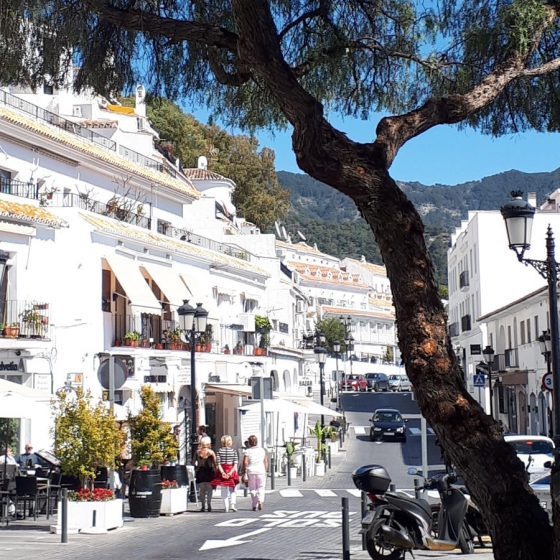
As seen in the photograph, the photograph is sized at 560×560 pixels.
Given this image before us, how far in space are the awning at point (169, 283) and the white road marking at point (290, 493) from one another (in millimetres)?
10256

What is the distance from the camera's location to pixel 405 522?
14.2 meters

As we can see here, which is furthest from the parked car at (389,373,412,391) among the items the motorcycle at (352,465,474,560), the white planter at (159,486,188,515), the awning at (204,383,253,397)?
the motorcycle at (352,465,474,560)

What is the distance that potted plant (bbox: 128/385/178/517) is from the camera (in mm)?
21984

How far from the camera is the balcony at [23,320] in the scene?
95.8ft

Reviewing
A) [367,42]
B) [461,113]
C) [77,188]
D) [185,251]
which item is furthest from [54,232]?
[461,113]

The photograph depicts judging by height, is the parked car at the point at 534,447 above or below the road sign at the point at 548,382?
below

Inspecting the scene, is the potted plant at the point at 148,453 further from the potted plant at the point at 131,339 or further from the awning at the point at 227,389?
the awning at the point at 227,389

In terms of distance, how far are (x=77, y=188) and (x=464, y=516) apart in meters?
25.3

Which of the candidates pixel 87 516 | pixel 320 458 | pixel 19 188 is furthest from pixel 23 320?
A: pixel 320 458

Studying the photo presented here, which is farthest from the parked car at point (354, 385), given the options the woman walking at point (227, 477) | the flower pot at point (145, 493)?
the flower pot at point (145, 493)

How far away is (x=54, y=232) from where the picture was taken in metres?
32.1

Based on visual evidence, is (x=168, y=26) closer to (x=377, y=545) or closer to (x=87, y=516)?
(x=377, y=545)

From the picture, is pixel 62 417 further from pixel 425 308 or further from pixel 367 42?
pixel 425 308

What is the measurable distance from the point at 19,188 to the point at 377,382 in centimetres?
7353
